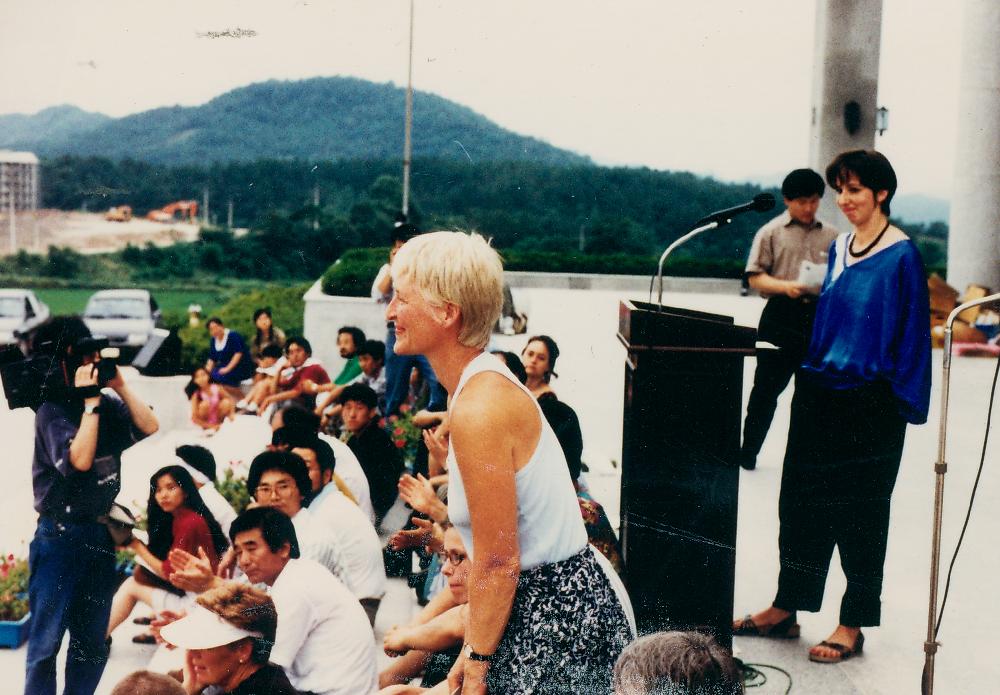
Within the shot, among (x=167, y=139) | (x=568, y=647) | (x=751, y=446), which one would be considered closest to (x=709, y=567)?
(x=568, y=647)

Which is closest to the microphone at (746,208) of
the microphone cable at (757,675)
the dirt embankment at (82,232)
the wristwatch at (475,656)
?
the microphone cable at (757,675)

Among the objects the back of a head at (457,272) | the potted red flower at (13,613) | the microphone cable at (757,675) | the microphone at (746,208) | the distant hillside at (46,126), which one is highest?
the distant hillside at (46,126)

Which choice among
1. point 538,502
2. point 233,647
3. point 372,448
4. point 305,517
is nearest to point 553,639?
point 538,502

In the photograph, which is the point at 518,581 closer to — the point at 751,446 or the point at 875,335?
the point at 875,335

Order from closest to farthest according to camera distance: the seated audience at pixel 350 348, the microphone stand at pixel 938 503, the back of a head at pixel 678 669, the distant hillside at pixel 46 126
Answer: the back of a head at pixel 678 669
the microphone stand at pixel 938 503
the distant hillside at pixel 46 126
the seated audience at pixel 350 348

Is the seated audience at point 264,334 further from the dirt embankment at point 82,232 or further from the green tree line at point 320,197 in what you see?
the dirt embankment at point 82,232

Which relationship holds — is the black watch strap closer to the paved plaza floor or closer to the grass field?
the paved plaza floor
